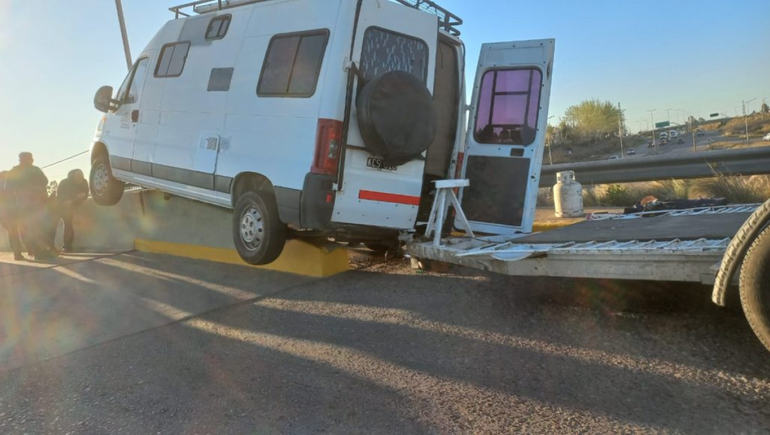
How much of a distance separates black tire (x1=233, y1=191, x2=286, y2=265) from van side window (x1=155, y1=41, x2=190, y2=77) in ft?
7.39

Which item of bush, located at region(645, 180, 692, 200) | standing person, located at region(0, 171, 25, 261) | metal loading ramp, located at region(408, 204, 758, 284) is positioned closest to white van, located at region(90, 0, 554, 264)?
metal loading ramp, located at region(408, 204, 758, 284)

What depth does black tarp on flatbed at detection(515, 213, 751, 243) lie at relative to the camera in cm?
380

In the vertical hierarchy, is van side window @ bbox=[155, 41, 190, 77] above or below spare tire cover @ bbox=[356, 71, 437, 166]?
above

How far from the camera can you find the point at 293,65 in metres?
5.25

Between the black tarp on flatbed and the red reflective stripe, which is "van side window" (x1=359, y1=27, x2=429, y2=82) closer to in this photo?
the red reflective stripe

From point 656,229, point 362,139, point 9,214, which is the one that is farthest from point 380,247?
point 9,214

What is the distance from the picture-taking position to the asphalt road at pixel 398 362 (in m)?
2.94

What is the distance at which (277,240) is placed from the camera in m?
5.48

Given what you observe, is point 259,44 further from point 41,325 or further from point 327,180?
point 41,325

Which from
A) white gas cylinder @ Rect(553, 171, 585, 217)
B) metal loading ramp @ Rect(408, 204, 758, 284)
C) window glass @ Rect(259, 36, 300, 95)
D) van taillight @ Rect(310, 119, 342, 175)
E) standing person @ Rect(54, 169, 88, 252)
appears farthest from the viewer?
standing person @ Rect(54, 169, 88, 252)

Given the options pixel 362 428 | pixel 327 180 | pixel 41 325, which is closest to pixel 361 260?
pixel 327 180

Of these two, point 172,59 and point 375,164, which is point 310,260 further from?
point 172,59

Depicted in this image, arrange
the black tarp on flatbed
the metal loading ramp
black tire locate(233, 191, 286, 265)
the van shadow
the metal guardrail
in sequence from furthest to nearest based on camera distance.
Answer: the metal guardrail < black tire locate(233, 191, 286, 265) < the black tarp on flatbed < the metal loading ramp < the van shadow

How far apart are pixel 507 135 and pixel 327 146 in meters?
2.20
